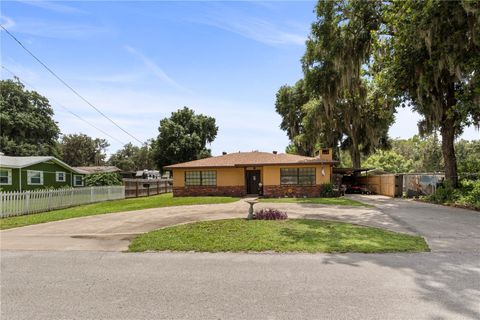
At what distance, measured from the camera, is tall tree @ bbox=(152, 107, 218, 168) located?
128 ft

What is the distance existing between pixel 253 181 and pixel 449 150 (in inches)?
495

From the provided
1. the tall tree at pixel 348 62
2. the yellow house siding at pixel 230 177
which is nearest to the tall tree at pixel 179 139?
the yellow house siding at pixel 230 177

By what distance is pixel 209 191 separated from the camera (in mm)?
23016

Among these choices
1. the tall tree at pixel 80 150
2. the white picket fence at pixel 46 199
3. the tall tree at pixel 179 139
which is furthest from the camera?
the tall tree at pixel 80 150

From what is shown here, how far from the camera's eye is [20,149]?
37.0m

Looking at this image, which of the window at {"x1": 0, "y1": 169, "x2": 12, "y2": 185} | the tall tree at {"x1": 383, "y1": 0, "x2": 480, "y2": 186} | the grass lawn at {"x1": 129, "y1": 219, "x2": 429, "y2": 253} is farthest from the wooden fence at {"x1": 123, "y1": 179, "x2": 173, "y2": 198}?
the tall tree at {"x1": 383, "y1": 0, "x2": 480, "y2": 186}

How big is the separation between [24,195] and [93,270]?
11.2m

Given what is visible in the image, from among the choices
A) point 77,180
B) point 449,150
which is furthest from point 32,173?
point 449,150

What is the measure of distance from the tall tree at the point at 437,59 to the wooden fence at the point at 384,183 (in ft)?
14.7

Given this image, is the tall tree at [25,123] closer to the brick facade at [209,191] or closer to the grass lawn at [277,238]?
the brick facade at [209,191]

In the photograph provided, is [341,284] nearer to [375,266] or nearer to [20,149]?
[375,266]

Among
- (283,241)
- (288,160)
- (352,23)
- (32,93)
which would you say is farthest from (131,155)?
(283,241)

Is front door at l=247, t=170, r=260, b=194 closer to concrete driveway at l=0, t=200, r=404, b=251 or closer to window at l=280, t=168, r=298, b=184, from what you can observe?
window at l=280, t=168, r=298, b=184

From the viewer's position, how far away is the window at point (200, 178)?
23.2 m
